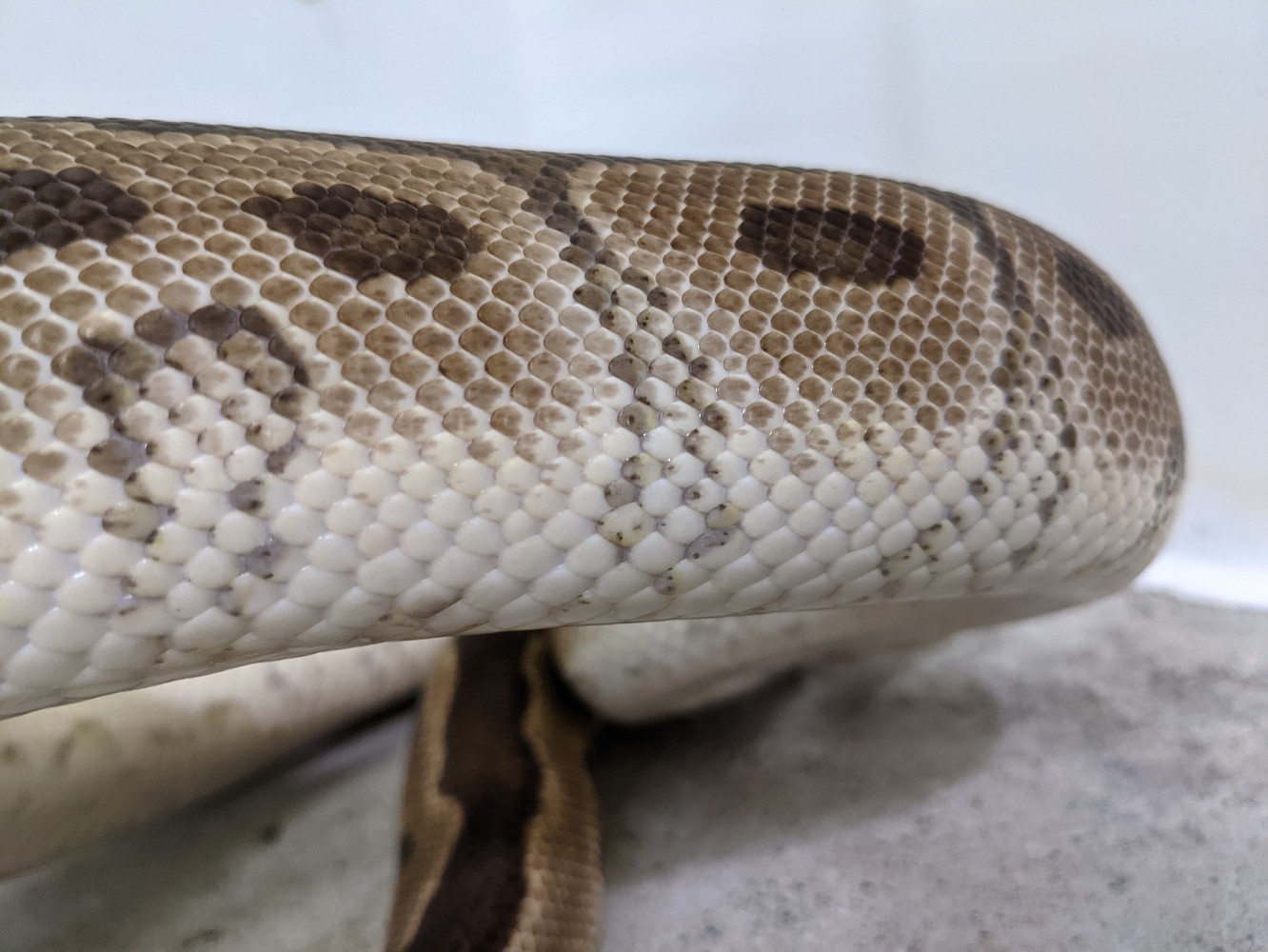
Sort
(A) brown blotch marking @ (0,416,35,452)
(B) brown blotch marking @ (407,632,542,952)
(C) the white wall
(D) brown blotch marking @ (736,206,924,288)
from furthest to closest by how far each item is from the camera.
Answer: (C) the white wall
(B) brown blotch marking @ (407,632,542,952)
(D) brown blotch marking @ (736,206,924,288)
(A) brown blotch marking @ (0,416,35,452)

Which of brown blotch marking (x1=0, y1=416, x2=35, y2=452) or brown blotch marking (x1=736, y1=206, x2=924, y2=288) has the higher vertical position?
brown blotch marking (x1=736, y1=206, x2=924, y2=288)

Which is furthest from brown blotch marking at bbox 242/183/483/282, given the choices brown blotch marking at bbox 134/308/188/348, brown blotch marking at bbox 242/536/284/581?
brown blotch marking at bbox 242/536/284/581

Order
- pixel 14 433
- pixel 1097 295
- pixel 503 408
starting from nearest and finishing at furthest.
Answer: pixel 14 433
pixel 503 408
pixel 1097 295

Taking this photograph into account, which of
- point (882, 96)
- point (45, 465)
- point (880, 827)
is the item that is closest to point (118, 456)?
point (45, 465)

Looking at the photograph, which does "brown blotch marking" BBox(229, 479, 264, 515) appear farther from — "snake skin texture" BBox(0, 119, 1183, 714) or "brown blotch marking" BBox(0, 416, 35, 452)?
"brown blotch marking" BBox(0, 416, 35, 452)

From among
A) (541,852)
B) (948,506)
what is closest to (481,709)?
(541,852)

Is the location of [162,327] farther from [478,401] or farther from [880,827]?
[880,827]
